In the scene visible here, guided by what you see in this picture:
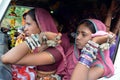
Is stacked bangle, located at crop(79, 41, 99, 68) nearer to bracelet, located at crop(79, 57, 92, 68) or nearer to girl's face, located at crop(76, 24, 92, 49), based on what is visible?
bracelet, located at crop(79, 57, 92, 68)

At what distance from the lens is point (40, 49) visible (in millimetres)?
2203

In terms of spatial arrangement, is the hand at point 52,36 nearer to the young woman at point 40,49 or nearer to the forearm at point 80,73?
the young woman at point 40,49

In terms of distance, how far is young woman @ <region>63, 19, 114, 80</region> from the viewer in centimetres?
206

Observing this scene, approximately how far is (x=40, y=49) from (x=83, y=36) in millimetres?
282

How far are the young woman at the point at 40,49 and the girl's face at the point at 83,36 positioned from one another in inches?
4.8

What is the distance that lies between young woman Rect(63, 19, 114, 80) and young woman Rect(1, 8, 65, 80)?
0.09 metres

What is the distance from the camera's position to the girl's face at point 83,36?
2.19 m

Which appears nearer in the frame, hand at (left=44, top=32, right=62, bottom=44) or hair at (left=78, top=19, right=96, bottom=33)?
hand at (left=44, top=32, right=62, bottom=44)

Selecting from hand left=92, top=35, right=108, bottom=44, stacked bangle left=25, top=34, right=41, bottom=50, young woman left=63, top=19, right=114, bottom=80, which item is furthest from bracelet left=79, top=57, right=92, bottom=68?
stacked bangle left=25, top=34, right=41, bottom=50

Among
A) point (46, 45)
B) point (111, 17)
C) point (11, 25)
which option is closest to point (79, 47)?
point (46, 45)

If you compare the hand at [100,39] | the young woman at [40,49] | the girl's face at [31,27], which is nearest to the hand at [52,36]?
the young woman at [40,49]

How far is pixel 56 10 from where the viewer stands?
8.68 ft

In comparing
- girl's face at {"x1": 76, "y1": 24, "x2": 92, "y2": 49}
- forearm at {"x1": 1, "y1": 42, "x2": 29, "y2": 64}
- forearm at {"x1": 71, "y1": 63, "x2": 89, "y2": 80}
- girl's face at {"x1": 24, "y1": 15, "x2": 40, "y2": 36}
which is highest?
girl's face at {"x1": 24, "y1": 15, "x2": 40, "y2": 36}

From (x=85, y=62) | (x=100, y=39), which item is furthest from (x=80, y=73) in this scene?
(x=100, y=39)
